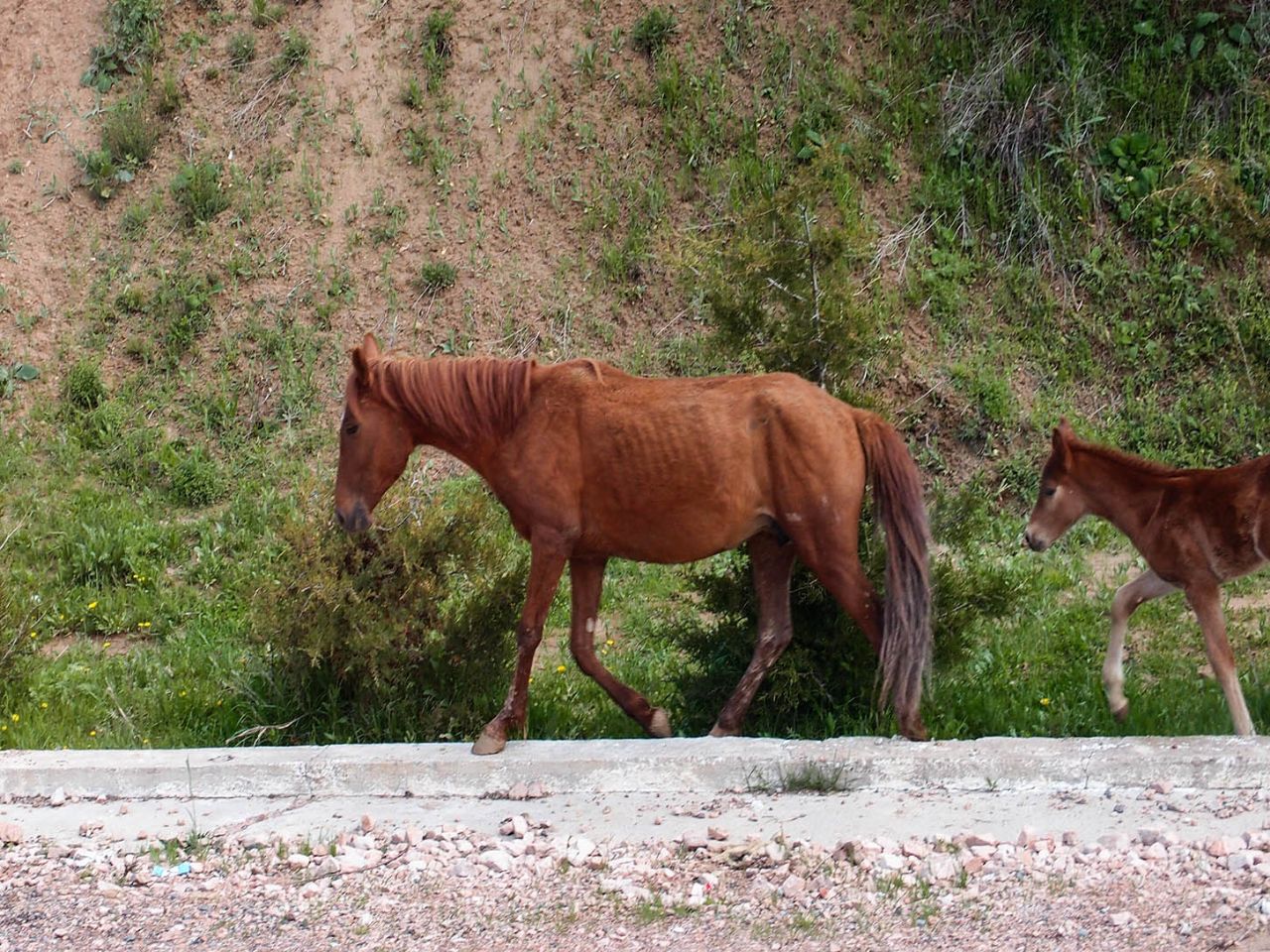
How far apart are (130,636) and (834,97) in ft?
25.8

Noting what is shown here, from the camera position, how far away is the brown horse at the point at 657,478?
652 centimetres

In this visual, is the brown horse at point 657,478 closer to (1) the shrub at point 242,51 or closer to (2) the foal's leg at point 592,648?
(2) the foal's leg at point 592,648

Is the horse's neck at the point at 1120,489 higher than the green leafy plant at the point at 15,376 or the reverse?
the reverse

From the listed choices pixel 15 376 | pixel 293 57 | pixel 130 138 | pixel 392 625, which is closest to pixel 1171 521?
pixel 392 625

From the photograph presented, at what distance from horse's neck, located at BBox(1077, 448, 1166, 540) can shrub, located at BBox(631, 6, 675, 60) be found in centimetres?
817

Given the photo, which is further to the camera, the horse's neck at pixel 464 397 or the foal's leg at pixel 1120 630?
the foal's leg at pixel 1120 630

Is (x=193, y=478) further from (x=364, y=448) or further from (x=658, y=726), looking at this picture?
(x=658, y=726)

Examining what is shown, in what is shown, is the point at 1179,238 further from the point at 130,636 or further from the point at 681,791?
the point at 130,636

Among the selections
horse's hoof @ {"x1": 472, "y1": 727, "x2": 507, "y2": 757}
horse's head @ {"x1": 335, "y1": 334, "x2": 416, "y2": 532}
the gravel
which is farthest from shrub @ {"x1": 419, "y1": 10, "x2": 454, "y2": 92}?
the gravel

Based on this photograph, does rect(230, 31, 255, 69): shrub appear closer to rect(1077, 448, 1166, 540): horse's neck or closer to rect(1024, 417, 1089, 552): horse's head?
rect(1024, 417, 1089, 552): horse's head

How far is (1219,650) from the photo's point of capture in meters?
6.59

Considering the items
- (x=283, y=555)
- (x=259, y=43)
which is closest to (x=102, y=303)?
(x=259, y=43)

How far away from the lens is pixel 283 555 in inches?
303

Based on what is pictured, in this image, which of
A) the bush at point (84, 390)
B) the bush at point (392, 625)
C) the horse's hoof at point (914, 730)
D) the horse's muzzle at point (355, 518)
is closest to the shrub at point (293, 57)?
the bush at point (84, 390)
